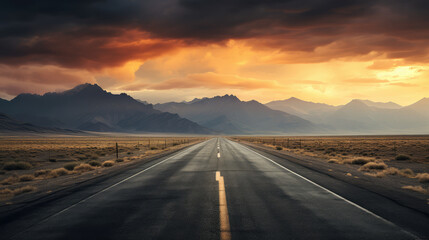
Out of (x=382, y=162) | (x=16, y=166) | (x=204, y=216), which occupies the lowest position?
(x=16, y=166)

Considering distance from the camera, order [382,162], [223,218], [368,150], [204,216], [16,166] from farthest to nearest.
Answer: [368,150] → [16,166] → [382,162] → [204,216] → [223,218]

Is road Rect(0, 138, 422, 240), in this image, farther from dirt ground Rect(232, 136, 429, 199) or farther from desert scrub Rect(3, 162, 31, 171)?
desert scrub Rect(3, 162, 31, 171)

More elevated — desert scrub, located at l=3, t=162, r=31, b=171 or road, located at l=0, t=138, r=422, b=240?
road, located at l=0, t=138, r=422, b=240

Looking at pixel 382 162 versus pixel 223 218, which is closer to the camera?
pixel 223 218

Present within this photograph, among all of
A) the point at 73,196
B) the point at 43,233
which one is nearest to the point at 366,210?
the point at 43,233

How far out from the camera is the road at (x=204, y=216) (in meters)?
5.22

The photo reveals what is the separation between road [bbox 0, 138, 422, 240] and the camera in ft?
17.1

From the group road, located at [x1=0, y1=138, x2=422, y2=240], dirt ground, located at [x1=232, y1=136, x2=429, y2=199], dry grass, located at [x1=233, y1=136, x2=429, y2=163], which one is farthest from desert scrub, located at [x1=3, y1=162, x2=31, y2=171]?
dry grass, located at [x1=233, y1=136, x2=429, y2=163]

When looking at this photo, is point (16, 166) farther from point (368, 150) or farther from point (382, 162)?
point (368, 150)

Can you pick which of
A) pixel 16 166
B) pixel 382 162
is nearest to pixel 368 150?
pixel 382 162

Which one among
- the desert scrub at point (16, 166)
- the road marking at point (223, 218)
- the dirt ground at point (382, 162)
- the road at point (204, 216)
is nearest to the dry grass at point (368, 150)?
the dirt ground at point (382, 162)

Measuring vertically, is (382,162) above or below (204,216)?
below

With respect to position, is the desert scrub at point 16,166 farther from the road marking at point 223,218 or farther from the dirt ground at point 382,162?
the dirt ground at point 382,162

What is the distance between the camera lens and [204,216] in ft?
20.4
